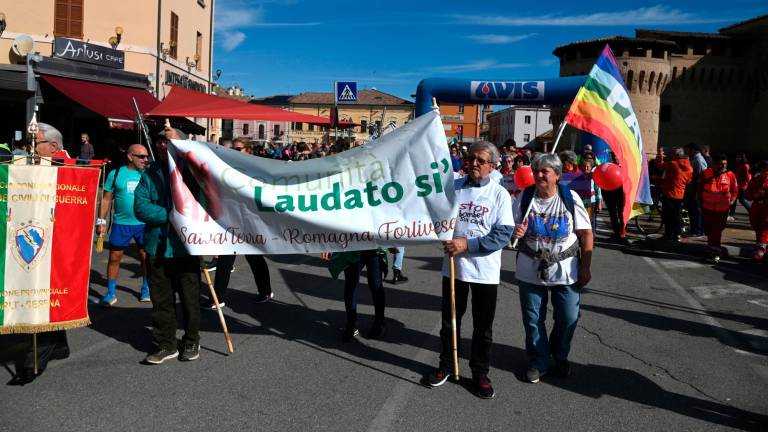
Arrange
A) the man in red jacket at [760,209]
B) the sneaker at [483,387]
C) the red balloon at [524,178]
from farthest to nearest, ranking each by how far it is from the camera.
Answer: the man in red jacket at [760,209] < the red balloon at [524,178] < the sneaker at [483,387]

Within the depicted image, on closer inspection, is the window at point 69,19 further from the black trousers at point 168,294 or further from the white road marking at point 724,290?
the white road marking at point 724,290

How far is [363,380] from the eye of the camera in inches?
176

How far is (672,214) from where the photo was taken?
38.1 feet

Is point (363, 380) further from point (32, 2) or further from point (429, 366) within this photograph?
point (32, 2)

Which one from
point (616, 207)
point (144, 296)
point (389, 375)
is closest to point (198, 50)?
point (616, 207)

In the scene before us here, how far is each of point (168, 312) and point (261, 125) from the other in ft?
289

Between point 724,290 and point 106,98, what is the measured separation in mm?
17463

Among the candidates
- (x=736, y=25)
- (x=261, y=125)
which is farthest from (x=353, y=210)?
(x=261, y=125)

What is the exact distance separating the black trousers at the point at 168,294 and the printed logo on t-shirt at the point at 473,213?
85.3 inches

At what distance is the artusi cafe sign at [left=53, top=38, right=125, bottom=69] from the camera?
19.0 m

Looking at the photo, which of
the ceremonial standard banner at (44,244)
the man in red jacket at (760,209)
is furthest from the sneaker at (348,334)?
the man in red jacket at (760,209)

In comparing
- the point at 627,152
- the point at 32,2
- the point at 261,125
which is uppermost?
the point at 261,125

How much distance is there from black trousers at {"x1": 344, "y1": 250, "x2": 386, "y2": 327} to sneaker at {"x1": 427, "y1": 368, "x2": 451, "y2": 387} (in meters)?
1.17

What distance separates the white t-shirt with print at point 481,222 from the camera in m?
4.23
